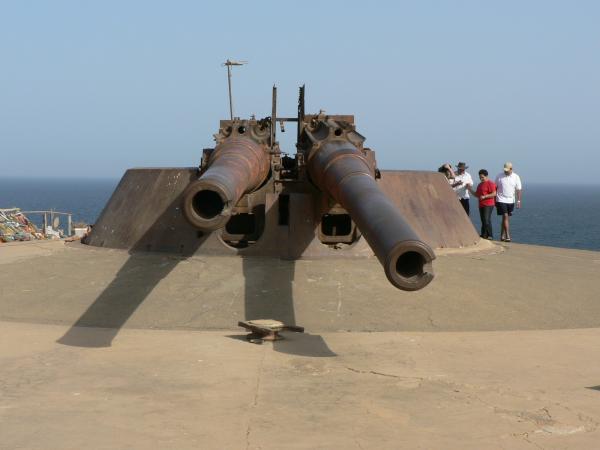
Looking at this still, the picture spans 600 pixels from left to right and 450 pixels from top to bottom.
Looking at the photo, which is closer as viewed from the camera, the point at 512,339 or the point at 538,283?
the point at 512,339

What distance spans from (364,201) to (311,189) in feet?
8.86

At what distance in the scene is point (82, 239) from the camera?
10.6m

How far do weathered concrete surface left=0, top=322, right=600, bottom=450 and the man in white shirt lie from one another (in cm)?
614

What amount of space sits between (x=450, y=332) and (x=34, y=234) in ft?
60.0

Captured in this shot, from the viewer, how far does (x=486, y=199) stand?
42.9 ft

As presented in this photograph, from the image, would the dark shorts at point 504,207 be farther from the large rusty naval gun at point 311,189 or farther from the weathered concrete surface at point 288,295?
the large rusty naval gun at point 311,189

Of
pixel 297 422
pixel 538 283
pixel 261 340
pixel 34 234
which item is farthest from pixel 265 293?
pixel 34 234

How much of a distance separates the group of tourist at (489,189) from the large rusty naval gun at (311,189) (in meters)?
3.93

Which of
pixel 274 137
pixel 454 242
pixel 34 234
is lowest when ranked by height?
pixel 34 234

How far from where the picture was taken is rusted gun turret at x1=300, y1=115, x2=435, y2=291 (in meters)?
5.25

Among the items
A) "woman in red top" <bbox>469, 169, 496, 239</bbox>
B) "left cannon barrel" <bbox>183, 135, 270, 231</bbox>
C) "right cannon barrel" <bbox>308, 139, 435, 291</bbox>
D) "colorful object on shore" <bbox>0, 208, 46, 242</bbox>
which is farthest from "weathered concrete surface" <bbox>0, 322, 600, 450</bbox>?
"colorful object on shore" <bbox>0, 208, 46, 242</bbox>

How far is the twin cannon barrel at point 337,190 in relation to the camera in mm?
5273

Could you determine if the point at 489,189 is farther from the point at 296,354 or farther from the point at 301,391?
the point at 301,391

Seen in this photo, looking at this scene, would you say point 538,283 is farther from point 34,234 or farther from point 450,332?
point 34,234
